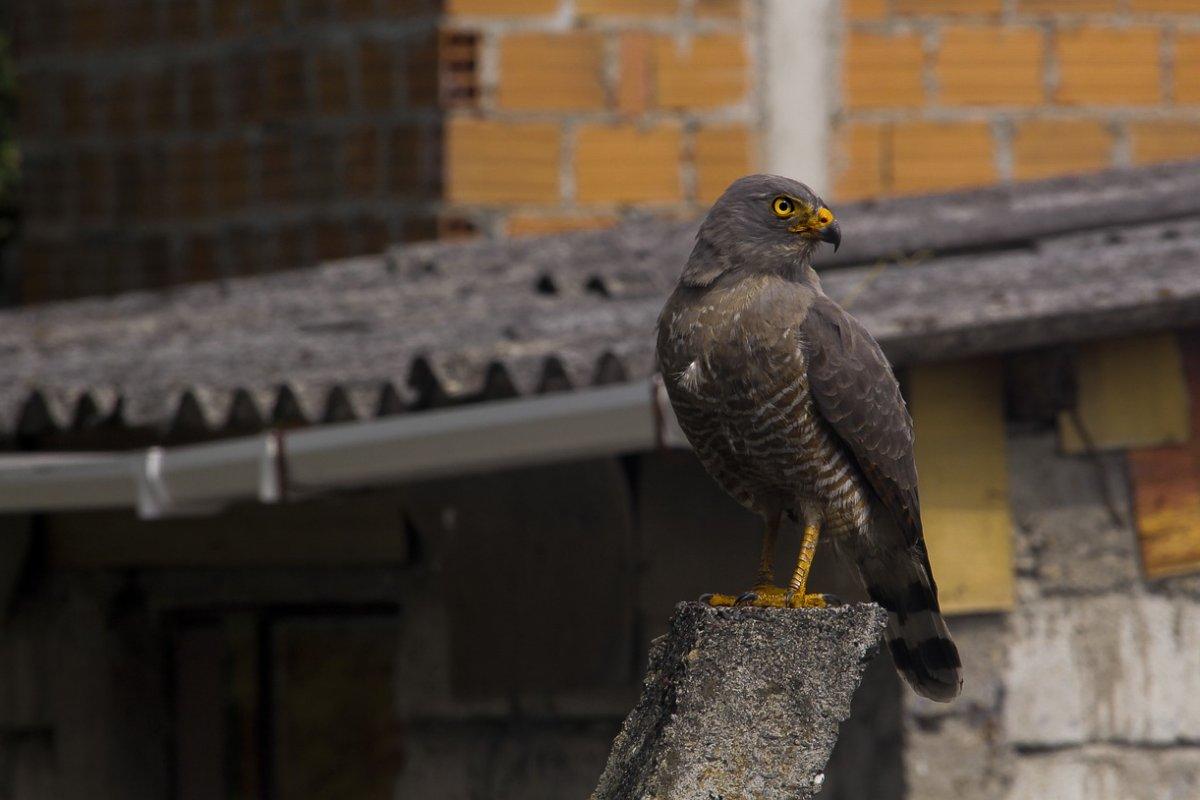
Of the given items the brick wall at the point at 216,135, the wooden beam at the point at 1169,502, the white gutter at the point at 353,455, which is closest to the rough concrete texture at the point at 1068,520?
the wooden beam at the point at 1169,502

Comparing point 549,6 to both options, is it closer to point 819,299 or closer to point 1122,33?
point 1122,33

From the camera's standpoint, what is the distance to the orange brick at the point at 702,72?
812 cm

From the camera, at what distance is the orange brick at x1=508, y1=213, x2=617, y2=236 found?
26.3ft

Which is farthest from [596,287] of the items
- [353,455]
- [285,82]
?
[285,82]

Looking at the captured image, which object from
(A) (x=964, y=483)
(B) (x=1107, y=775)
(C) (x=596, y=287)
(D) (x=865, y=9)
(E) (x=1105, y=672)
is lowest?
(B) (x=1107, y=775)

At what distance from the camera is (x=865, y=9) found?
8219 mm

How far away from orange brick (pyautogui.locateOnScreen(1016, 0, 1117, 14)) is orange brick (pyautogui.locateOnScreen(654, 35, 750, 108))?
4.11 feet

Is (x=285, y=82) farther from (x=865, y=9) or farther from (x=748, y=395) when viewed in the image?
(x=748, y=395)

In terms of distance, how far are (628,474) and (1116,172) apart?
2.52 m

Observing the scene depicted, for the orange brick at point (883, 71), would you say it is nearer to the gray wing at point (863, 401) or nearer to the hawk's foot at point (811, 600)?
the gray wing at point (863, 401)

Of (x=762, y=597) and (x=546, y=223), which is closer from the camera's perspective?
(x=762, y=597)

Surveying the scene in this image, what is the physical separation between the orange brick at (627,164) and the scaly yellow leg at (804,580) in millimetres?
4609

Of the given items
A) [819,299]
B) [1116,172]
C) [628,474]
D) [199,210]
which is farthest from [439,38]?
[819,299]

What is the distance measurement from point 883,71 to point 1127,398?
3551mm
